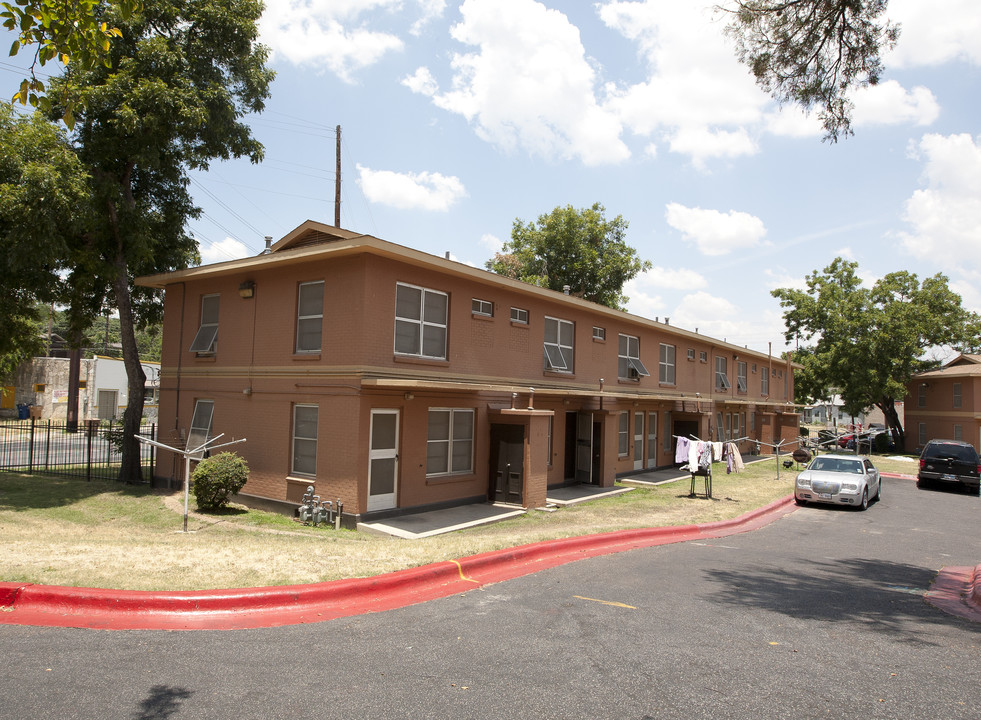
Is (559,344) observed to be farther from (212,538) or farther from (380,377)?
(212,538)

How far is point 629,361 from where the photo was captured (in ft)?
74.1

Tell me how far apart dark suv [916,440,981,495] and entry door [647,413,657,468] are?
916cm

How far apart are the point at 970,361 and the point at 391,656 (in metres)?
48.8

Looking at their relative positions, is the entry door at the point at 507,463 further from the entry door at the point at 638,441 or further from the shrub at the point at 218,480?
the entry door at the point at 638,441

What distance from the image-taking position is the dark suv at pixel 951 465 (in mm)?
21656

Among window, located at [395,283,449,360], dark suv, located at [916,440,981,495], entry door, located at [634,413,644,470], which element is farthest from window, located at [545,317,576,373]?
dark suv, located at [916,440,981,495]

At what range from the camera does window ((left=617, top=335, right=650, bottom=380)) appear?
22.3 meters

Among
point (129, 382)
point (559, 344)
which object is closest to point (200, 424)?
point (129, 382)

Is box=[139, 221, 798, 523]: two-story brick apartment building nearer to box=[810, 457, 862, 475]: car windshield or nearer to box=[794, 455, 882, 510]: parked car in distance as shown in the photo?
box=[794, 455, 882, 510]: parked car in distance

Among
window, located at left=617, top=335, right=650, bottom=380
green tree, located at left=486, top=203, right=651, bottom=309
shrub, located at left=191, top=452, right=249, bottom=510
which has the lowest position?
shrub, located at left=191, top=452, right=249, bottom=510

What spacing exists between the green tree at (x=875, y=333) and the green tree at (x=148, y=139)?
37926 mm

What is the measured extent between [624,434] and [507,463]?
27.3 feet

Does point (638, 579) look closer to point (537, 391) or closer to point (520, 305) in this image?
point (537, 391)

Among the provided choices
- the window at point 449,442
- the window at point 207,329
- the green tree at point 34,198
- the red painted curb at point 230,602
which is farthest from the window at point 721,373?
the green tree at point 34,198
